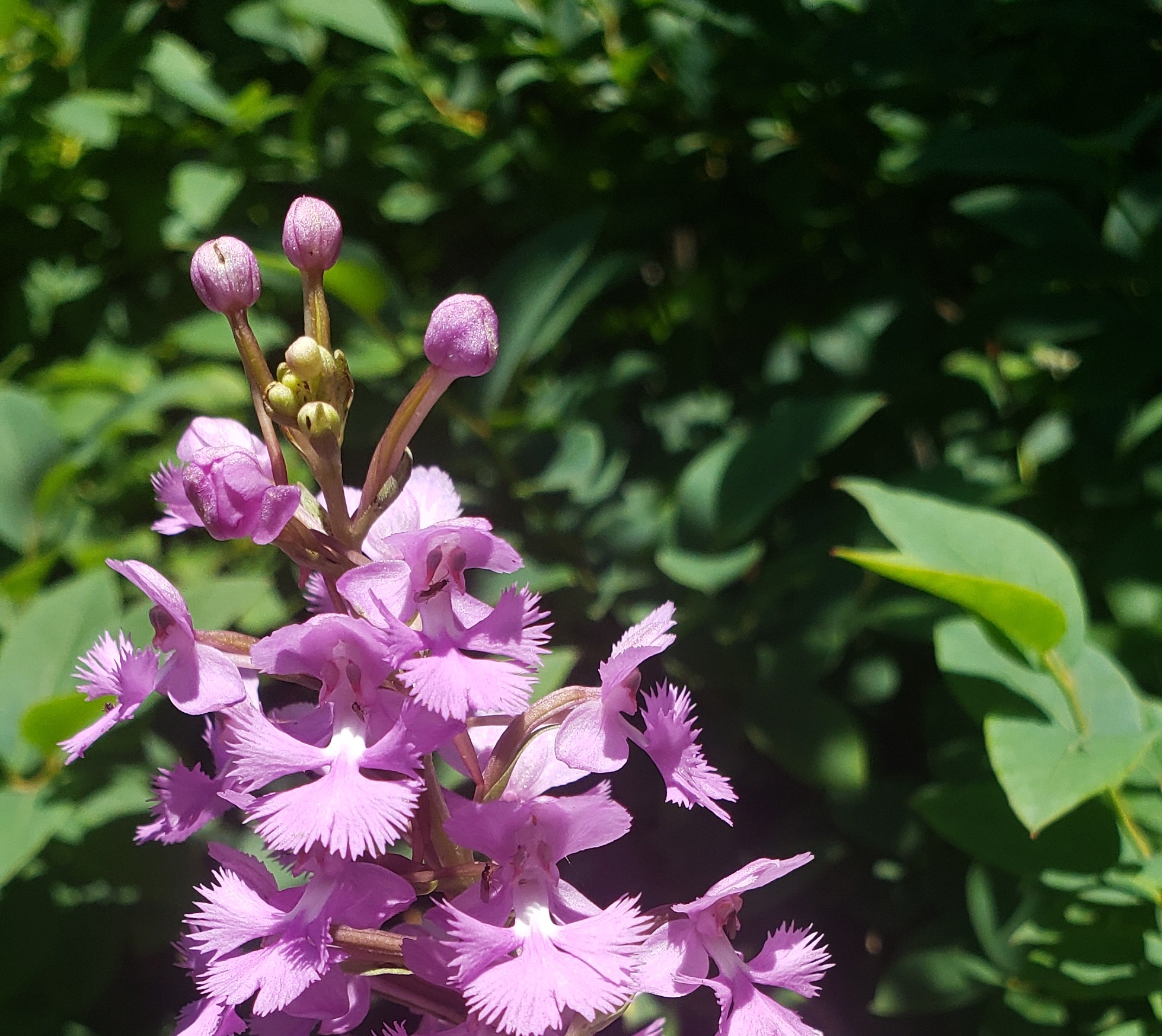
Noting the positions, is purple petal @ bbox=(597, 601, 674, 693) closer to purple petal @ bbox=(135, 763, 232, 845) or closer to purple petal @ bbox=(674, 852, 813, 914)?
purple petal @ bbox=(674, 852, 813, 914)

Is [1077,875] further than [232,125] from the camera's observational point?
No

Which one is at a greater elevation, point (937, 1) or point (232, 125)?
point (937, 1)

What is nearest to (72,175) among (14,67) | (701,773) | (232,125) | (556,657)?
(14,67)

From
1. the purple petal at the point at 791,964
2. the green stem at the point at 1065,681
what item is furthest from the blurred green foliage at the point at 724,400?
the purple petal at the point at 791,964

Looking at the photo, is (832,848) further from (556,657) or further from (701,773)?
(701,773)

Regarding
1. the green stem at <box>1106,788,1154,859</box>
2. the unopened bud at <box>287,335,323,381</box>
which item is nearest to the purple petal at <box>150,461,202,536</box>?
the unopened bud at <box>287,335,323,381</box>

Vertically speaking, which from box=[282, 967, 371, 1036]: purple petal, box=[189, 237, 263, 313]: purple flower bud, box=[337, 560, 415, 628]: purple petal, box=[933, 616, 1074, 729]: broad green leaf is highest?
box=[189, 237, 263, 313]: purple flower bud
